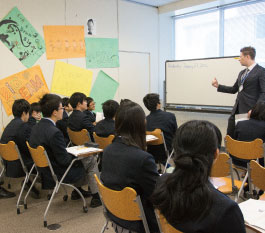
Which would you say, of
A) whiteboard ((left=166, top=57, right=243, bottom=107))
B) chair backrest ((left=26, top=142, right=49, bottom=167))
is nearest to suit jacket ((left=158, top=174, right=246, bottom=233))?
chair backrest ((left=26, top=142, right=49, bottom=167))

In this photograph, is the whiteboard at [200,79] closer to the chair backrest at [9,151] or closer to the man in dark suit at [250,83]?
the man in dark suit at [250,83]

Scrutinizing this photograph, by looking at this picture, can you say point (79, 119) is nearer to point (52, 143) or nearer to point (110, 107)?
point (110, 107)

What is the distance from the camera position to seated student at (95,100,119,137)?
3.54 meters

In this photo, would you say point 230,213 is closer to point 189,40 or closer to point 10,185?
point 10,185

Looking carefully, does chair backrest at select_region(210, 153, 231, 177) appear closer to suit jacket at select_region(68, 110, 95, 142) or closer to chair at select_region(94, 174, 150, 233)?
chair at select_region(94, 174, 150, 233)

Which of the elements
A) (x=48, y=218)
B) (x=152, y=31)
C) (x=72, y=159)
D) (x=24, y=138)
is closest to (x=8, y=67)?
(x=24, y=138)

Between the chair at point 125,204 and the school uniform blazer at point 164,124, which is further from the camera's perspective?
the school uniform blazer at point 164,124

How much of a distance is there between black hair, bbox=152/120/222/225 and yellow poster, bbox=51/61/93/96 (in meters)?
4.26

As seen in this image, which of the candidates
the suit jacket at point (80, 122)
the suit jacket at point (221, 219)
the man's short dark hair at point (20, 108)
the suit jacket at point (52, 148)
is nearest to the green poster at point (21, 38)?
the man's short dark hair at point (20, 108)

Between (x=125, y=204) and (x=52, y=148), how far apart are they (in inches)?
59.8

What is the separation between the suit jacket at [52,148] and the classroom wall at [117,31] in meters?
1.86

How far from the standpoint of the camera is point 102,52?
18.6 feet

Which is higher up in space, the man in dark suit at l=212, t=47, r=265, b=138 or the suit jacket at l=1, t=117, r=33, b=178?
the man in dark suit at l=212, t=47, r=265, b=138

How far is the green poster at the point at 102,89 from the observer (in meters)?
5.64
